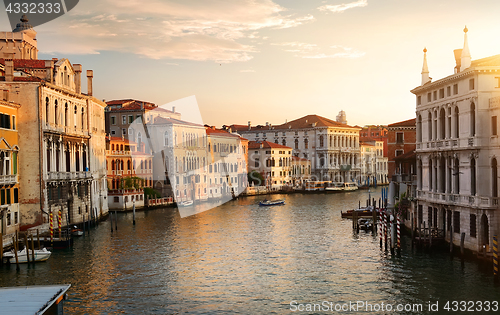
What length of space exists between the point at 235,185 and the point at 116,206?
23071mm

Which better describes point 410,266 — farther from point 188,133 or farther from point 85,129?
point 188,133

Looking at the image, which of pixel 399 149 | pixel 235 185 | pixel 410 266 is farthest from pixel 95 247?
pixel 235 185

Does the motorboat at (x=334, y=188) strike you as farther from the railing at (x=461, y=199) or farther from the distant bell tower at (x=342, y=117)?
the railing at (x=461, y=199)

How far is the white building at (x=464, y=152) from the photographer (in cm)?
1777

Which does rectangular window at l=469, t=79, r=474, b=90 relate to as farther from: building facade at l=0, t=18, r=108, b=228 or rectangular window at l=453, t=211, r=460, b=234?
building facade at l=0, t=18, r=108, b=228

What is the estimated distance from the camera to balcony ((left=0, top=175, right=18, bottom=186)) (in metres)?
21.4

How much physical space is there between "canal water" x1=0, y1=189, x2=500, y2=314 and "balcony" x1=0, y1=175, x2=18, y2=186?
3.46 m

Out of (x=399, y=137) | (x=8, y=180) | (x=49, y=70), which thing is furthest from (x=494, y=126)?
(x=49, y=70)

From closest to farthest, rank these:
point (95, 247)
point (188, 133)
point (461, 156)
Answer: point (461, 156) → point (95, 247) → point (188, 133)

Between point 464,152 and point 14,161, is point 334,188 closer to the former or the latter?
point 464,152

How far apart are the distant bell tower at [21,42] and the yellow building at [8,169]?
589 inches

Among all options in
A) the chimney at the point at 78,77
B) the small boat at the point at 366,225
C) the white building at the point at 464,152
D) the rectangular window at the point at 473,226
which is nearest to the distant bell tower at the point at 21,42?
the chimney at the point at 78,77

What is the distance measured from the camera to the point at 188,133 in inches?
2096

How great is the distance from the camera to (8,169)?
22531mm
